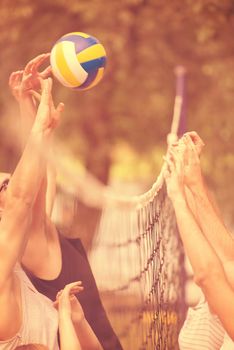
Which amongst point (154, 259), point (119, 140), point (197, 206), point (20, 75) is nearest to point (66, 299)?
point (197, 206)

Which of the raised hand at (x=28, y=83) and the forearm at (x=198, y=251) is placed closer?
the forearm at (x=198, y=251)

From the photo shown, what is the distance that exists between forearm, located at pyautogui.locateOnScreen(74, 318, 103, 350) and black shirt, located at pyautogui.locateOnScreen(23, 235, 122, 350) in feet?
0.69

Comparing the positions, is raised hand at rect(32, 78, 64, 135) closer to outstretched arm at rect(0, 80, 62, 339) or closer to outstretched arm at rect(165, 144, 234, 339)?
outstretched arm at rect(0, 80, 62, 339)

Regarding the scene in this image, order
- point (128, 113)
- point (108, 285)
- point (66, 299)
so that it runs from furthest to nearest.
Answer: point (128, 113), point (108, 285), point (66, 299)

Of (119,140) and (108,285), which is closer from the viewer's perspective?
(108,285)

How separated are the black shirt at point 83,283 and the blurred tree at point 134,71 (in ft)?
6.92

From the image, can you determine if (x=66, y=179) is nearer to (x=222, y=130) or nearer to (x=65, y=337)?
(x=222, y=130)

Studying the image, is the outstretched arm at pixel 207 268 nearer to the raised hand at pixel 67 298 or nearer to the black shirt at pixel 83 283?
the raised hand at pixel 67 298

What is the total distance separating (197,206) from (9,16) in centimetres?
323

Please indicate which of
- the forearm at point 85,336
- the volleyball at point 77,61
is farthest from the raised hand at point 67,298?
the volleyball at point 77,61

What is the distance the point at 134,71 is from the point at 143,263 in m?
1.86

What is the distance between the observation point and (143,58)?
564 cm

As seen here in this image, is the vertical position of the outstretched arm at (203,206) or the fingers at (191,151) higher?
the fingers at (191,151)

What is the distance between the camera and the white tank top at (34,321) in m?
2.30
